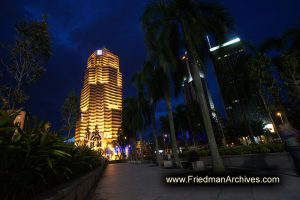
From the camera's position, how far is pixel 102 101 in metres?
131

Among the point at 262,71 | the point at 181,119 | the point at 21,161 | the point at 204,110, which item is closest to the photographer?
the point at 21,161

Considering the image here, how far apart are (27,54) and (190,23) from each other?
9.23m

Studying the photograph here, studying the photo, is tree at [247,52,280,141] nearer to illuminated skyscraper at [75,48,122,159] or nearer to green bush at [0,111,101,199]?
green bush at [0,111,101,199]

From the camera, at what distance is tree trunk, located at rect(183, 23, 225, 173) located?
24.9ft

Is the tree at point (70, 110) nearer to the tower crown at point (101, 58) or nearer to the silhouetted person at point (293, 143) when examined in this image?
the silhouetted person at point (293, 143)

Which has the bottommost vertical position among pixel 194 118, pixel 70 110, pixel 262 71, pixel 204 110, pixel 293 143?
pixel 293 143

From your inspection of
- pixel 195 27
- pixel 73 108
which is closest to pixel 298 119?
pixel 195 27

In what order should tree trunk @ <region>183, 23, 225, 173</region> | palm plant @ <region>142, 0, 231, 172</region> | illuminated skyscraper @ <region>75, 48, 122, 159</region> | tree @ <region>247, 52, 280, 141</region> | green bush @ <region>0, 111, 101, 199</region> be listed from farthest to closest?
illuminated skyscraper @ <region>75, 48, 122, 159</region>, tree @ <region>247, 52, 280, 141</region>, palm plant @ <region>142, 0, 231, 172</region>, tree trunk @ <region>183, 23, 225, 173</region>, green bush @ <region>0, 111, 101, 199</region>

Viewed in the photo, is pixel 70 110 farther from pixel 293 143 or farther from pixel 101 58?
pixel 101 58

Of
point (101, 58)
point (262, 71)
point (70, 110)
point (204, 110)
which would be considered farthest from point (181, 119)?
point (101, 58)

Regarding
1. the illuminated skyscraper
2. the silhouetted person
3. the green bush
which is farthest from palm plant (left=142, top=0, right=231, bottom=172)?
the illuminated skyscraper

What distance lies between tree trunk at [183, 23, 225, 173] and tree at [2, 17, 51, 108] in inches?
322

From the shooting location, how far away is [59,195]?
8.18 ft

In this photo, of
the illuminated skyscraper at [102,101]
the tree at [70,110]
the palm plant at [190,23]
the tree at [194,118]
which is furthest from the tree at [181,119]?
the illuminated skyscraper at [102,101]
